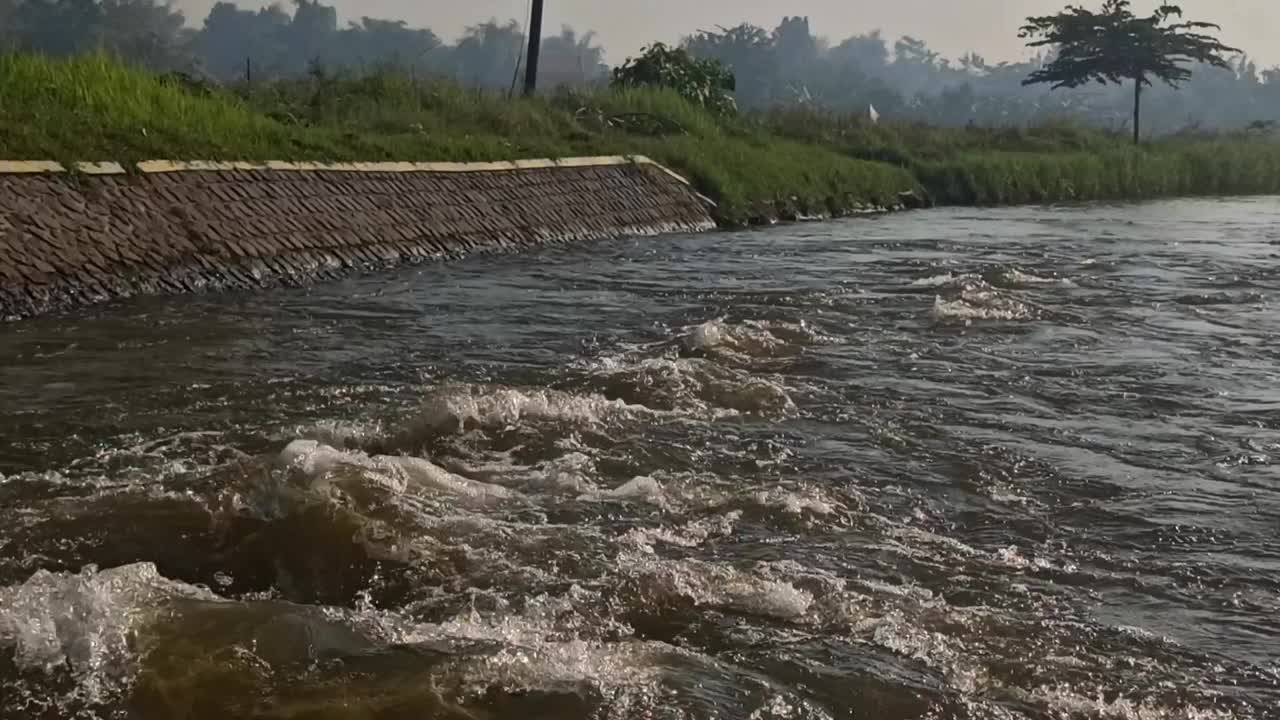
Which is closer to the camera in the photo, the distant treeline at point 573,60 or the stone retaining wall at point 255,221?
the stone retaining wall at point 255,221

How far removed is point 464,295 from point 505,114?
9.17 meters

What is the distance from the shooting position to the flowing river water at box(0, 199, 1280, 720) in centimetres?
364

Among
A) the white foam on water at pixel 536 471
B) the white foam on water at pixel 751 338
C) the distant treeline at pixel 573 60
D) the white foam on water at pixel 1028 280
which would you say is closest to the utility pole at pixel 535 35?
the distant treeline at pixel 573 60

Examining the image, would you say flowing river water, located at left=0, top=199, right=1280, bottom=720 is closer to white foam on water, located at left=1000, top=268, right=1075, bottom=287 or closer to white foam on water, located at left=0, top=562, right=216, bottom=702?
white foam on water, located at left=0, top=562, right=216, bottom=702

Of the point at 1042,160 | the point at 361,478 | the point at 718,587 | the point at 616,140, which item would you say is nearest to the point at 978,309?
the point at 361,478

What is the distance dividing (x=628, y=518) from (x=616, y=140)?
1578 cm

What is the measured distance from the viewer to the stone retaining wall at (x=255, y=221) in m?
9.73

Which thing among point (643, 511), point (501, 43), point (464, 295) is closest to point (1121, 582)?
point (643, 511)

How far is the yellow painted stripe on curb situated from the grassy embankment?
19 centimetres

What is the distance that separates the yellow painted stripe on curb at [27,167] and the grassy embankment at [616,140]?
185 mm

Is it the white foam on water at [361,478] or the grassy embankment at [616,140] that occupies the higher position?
the grassy embankment at [616,140]

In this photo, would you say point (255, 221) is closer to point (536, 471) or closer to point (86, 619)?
point (536, 471)

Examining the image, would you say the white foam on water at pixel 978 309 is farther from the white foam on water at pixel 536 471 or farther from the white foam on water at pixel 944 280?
the white foam on water at pixel 536 471

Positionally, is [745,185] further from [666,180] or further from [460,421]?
[460,421]
